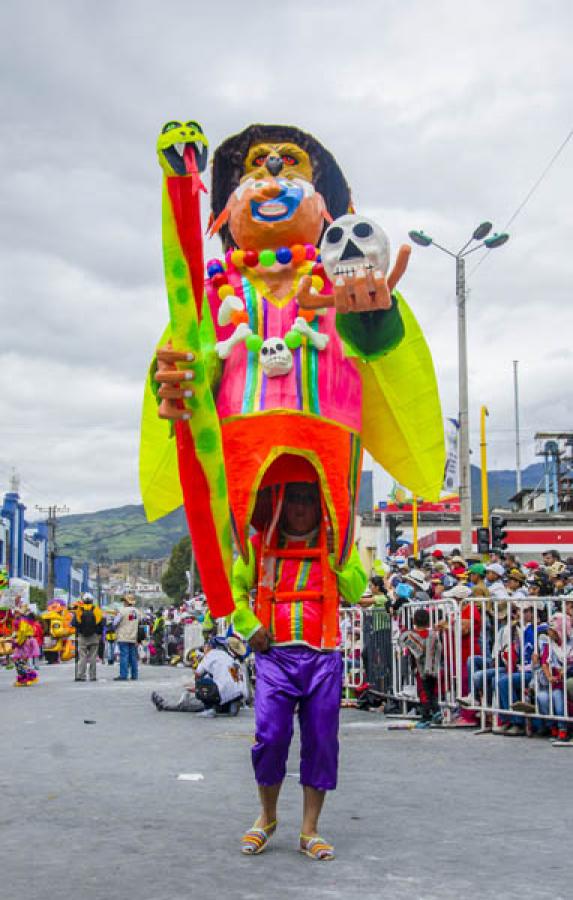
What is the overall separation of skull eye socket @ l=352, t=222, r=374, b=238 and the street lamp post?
14.5 metres

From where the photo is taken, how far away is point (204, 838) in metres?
4.98

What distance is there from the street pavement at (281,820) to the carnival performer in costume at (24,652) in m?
8.35

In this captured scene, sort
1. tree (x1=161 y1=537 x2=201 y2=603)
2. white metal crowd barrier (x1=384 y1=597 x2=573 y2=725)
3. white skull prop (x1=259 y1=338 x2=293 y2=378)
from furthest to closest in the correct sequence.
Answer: tree (x1=161 y1=537 x2=201 y2=603) < white metal crowd barrier (x1=384 y1=597 x2=573 y2=725) < white skull prop (x1=259 y1=338 x2=293 y2=378)

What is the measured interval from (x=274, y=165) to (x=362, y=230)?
3.77ft

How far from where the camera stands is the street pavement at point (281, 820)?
4.14 m

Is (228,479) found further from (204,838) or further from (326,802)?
(326,802)

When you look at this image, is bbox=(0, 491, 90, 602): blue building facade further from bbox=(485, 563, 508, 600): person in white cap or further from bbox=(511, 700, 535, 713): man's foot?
bbox=(511, 700, 535, 713): man's foot

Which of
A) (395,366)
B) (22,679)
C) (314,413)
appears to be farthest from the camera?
(22,679)

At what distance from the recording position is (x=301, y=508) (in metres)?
5.21

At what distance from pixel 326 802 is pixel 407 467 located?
1.90 metres

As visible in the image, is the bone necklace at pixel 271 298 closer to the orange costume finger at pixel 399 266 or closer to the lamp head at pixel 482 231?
the orange costume finger at pixel 399 266

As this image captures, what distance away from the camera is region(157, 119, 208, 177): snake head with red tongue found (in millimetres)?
4664

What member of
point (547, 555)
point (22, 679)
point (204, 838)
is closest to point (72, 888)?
point (204, 838)

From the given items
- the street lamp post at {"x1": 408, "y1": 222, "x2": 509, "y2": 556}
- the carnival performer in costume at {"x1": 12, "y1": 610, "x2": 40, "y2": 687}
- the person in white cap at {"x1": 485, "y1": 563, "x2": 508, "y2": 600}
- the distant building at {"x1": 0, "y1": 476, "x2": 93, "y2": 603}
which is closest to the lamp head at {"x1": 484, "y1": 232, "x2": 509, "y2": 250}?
the street lamp post at {"x1": 408, "y1": 222, "x2": 509, "y2": 556}
